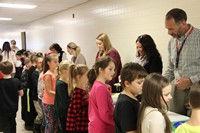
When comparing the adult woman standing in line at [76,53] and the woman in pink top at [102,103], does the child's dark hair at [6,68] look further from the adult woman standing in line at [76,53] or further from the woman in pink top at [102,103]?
the adult woman standing in line at [76,53]

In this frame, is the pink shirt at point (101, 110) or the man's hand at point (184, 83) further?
the man's hand at point (184, 83)

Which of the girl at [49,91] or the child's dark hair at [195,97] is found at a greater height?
the child's dark hair at [195,97]

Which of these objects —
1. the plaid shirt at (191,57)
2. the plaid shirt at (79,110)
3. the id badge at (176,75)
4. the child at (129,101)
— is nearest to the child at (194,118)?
the child at (129,101)

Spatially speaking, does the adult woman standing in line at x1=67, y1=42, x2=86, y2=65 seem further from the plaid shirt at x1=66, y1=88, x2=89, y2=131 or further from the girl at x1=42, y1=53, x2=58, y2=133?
the plaid shirt at x1=66, y1=88, x2=89, y2=131

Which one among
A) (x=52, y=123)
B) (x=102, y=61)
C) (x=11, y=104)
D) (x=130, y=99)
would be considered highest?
(x=102, y=61)

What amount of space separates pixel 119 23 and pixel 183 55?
2.70 m

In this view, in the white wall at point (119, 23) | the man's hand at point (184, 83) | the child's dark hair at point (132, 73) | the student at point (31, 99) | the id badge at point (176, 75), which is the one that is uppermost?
the white wall at point (119, 23)

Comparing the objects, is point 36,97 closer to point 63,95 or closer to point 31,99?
point 31,99

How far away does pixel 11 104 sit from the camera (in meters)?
3.62

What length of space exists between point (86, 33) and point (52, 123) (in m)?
3.45

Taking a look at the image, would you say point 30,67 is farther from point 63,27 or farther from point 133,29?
point 63,27

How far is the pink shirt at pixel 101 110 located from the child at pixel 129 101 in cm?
35

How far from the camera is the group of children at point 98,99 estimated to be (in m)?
1.63

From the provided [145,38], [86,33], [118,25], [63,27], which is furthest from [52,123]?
[63,27]
